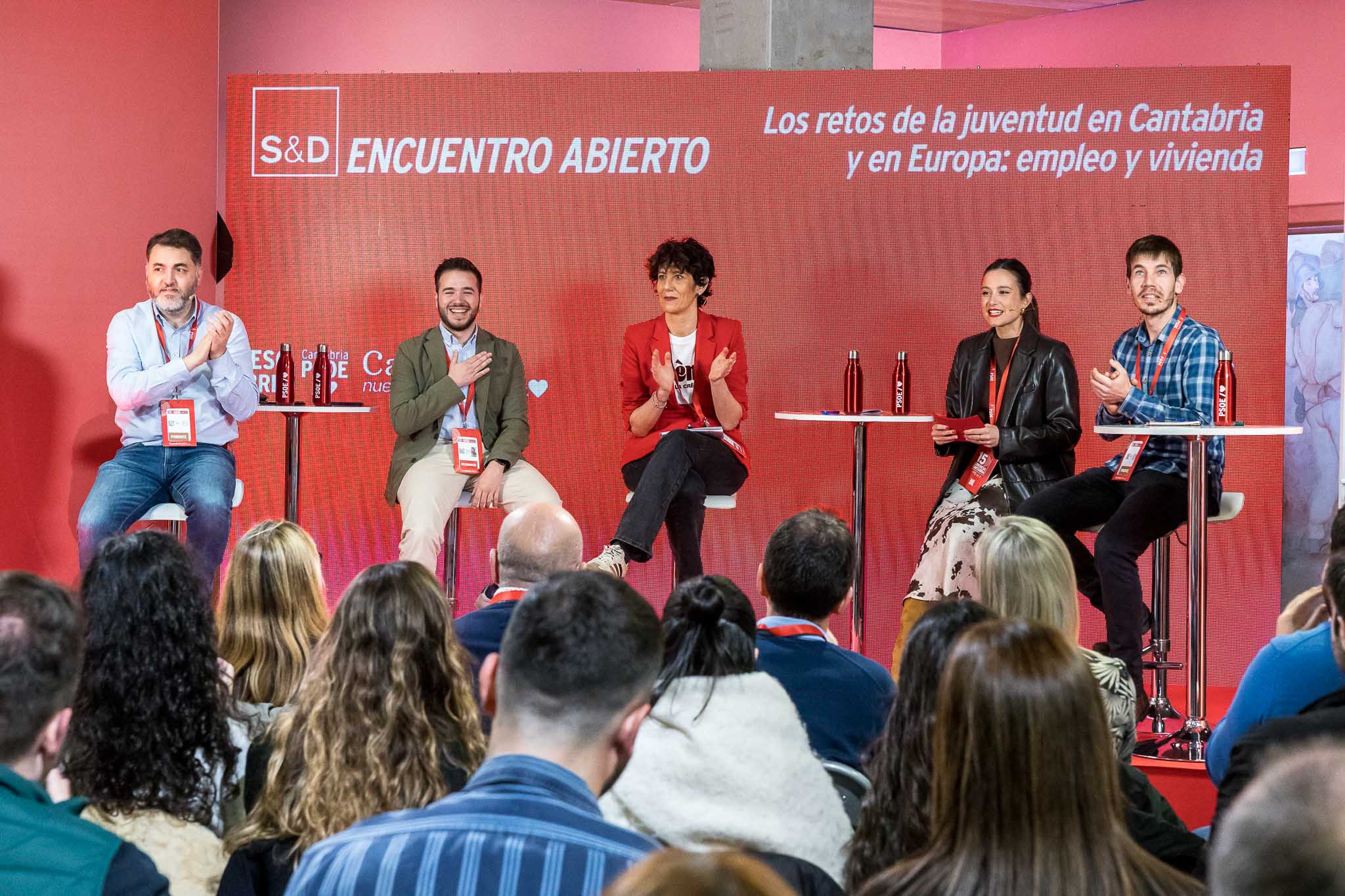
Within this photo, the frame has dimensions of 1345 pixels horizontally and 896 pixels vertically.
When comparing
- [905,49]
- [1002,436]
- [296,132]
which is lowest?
[1002,436]

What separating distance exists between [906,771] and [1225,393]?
8.88 ft

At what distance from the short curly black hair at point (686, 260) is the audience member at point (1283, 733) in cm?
346

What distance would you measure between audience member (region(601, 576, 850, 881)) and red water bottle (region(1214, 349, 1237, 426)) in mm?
2610

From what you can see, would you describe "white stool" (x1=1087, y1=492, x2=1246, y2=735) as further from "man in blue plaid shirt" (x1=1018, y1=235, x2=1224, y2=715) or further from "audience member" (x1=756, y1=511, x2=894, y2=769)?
"audience member" (x1=756, y1=511, x2=894, y2=769)

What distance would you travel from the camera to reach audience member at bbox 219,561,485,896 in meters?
1.75


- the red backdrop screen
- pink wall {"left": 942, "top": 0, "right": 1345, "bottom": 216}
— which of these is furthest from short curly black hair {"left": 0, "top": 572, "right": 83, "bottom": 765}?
pink wall {"left": 942, "top": 0, "right": 1345, "bottom": 216}

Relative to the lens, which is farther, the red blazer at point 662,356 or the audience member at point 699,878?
the red blazer at point 662,356

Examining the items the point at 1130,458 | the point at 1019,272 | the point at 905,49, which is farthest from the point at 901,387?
the point at 905,49

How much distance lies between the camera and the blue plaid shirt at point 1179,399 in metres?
4.13

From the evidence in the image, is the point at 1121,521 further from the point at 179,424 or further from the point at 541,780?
the point at 541,780

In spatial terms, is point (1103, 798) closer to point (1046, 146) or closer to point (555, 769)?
point (555, 769)

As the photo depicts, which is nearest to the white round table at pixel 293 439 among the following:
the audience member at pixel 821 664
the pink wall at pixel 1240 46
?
the audience member at pixel 821 664

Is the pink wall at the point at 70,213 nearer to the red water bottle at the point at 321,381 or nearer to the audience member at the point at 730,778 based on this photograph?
the red water bottle at the point at 321,381

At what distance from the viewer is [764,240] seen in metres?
5.69
